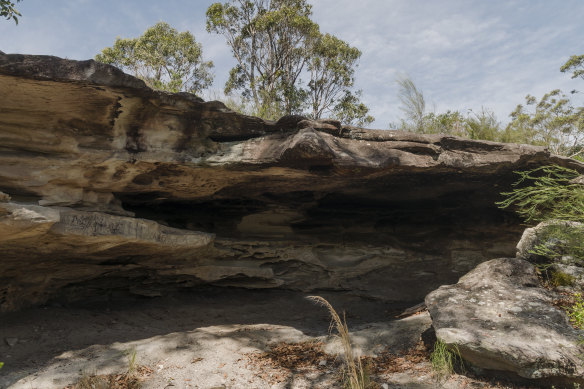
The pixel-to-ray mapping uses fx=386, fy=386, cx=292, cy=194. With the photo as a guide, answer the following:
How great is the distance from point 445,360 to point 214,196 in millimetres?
3922

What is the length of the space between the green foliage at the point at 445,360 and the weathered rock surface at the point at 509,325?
0.24 feet

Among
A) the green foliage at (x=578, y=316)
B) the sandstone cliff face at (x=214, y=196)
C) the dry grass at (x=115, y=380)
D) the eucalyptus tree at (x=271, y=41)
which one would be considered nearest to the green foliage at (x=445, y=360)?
the green foliage at (x=578, y=316)

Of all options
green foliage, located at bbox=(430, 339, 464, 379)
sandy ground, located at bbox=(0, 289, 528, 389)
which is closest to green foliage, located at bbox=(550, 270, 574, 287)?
sandy ground, located at bbox=(0, 289, 528, 389)

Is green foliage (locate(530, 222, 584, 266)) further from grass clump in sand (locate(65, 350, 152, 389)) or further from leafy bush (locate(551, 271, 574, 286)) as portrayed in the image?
grass clump in sand (locate(65, 350, 152, 389))

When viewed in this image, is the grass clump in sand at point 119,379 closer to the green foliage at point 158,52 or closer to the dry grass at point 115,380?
the dry grass at point 115,380

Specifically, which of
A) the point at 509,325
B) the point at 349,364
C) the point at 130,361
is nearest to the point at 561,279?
the point at 509,325

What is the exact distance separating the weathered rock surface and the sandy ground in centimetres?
36

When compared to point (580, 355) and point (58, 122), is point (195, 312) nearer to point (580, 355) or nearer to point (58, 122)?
point (58, 122)

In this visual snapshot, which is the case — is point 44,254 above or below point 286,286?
above

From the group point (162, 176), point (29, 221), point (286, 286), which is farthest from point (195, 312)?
point (29, 221)

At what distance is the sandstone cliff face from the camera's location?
4.31 m

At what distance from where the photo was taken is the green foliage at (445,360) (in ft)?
11.8

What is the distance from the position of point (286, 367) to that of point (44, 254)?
10.6 ft

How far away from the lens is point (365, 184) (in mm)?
6207
